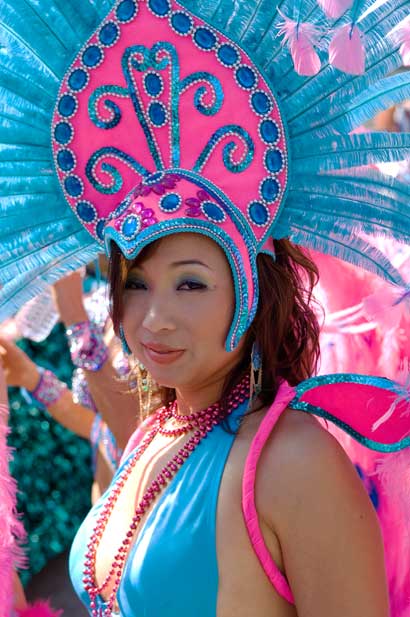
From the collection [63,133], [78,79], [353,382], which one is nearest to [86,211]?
[63,133]

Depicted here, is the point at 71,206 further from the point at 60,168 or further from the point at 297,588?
the point at 297,588

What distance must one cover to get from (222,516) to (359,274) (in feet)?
2.88

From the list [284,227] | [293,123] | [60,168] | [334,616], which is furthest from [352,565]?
[60,168]

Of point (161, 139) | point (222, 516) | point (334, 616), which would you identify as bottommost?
point (334, 616)

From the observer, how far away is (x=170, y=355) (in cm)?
168

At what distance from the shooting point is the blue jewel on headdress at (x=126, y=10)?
1.69 m

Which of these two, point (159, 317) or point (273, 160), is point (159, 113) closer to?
point (273, 160)

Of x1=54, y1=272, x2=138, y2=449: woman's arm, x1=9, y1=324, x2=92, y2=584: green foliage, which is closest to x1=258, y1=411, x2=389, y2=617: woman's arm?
x1=54, y1=272, x2=138, y2=449: woman's arm

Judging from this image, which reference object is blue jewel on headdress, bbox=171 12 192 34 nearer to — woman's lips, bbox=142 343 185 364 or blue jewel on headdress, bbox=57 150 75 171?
blue jewel on headdress, bbox=57 150 75 171

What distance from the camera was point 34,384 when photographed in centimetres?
321

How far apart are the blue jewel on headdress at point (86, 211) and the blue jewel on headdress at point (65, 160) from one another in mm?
79

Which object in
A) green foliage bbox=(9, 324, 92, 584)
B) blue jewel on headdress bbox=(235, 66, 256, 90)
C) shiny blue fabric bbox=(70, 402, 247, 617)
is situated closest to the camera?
shiny blue fabric bbox=(70, 402, 247, 617)

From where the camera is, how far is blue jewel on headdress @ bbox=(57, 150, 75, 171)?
179 cm

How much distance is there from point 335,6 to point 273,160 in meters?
0.34
